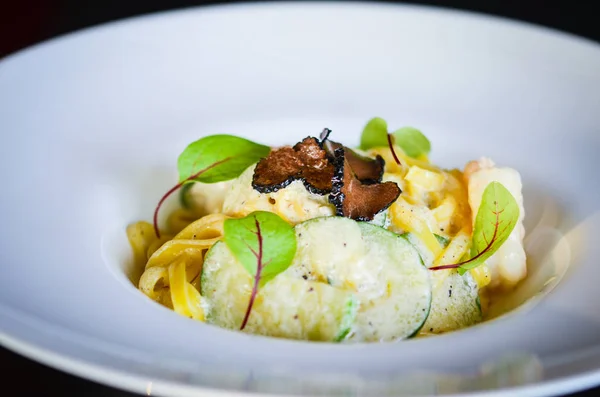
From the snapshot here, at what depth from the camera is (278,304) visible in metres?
2.42

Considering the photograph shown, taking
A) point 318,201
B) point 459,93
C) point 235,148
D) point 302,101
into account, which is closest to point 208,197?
point 235,148

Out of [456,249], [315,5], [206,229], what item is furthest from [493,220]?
[315,5]

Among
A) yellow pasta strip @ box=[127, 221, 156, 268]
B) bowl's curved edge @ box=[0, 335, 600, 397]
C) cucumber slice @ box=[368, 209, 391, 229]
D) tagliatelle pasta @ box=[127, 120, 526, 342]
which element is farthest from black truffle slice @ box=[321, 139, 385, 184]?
bowl's curved edge @ box=[0, 335, 600, 397]

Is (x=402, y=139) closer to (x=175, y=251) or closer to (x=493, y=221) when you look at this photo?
(x=493, y=221)

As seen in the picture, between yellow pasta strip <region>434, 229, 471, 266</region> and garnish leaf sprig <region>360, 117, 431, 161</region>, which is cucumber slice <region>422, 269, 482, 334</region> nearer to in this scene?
yellow pasta strip <region>434, 229, 471, 266</region>

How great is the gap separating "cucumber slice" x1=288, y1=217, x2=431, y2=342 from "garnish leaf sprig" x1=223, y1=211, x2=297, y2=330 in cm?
10

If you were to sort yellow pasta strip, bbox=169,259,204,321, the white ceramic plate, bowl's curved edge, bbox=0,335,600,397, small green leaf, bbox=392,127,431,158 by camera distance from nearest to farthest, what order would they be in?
1. bowl's curved edge, bbox=0,335,600,397
2. the white ceramic plate
3. yellow pasta strip, bbox=169,259,204,321
4. small green leaf, bbox=392,127,431,158

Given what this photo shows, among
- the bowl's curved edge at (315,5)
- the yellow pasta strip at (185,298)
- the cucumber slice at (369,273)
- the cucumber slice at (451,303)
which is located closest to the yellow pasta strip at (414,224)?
the cucumber slice at (451,303)

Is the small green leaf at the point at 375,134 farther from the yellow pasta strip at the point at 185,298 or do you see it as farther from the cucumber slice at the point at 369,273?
the yellow pasta strip at the point at 185,298

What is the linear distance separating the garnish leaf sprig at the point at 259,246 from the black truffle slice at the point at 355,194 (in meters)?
0.30

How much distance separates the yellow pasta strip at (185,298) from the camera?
252cm

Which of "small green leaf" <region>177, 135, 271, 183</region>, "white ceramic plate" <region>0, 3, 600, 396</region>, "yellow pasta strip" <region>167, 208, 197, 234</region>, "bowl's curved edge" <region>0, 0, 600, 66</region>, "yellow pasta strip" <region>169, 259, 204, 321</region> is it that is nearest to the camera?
"white ceramic plate" <region>0, 3, 600, 396</region>

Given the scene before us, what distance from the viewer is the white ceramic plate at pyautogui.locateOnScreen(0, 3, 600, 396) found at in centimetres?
202

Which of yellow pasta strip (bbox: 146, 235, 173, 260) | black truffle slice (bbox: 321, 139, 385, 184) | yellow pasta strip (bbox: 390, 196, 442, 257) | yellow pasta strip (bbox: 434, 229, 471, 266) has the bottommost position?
yellow pasta strip (bbox: 146, 235, 173, 260)
